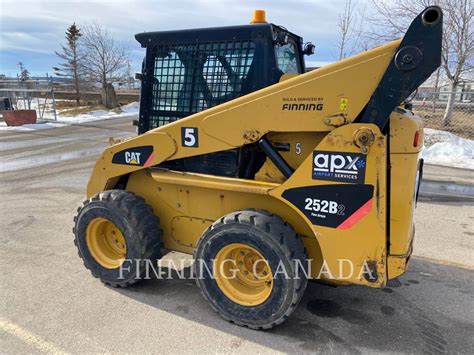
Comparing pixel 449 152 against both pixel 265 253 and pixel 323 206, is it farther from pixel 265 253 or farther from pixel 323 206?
pixel 265 253

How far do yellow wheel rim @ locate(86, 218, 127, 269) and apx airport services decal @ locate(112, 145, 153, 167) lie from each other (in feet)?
1.94

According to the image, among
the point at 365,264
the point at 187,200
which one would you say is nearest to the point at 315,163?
the point at 365,264

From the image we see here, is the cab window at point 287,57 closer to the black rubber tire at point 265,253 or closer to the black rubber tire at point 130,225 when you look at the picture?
the black rubber tire at point 265,253

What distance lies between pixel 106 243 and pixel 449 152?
32.6ft

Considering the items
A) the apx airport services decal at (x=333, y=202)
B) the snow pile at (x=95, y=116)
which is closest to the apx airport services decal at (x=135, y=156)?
the apx airport services decal at (x=333, y=202)

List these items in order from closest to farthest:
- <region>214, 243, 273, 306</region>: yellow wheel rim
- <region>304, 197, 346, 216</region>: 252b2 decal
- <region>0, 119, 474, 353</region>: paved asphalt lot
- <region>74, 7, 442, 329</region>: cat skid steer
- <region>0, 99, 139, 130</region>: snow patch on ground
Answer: <region>74, 7, 442, 329</region>: cat skid steer, <region>304, 197, 346, 216</region>: 252b2 decal, <region>0, 119, 474, 353</region>: paved asphalt lot, <region>214, 243, 273, 306</region>: yellow wheel rim, <region>0, 99, 139, 130</region>: snow patch on ground

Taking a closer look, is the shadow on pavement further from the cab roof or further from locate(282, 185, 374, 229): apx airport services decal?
the cab roof

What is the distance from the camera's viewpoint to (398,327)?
10.6 feet

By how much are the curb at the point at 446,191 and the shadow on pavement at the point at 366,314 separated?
10.5 ft

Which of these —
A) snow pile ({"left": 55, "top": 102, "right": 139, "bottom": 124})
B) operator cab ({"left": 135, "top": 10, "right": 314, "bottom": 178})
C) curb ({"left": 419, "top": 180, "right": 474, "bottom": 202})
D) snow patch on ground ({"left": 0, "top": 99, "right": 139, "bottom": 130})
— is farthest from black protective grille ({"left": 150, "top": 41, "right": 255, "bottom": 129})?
snow pile ({"left": 55, "top": 102, "right": 139, "bottom": 124})

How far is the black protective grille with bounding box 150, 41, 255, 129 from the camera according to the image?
11.0ft

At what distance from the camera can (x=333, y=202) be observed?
2842 mm

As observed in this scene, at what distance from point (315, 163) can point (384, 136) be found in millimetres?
496
